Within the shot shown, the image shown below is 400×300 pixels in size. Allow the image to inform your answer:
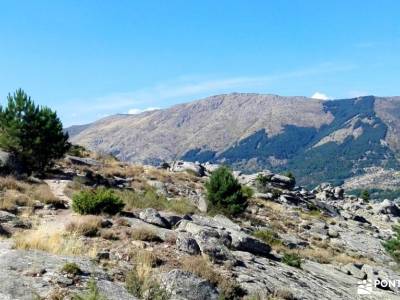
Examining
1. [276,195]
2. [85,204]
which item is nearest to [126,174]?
[276,195]

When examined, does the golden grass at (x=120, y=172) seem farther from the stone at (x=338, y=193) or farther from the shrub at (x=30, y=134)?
the stone at (x=338, y=193)

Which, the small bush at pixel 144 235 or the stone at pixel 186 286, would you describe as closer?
the stone at pixel 186 286

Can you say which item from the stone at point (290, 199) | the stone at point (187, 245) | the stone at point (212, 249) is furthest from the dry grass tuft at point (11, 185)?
the stone at point (290, 199)

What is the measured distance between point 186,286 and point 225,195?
2728 centimetres

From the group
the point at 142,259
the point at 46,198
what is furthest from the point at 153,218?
the point at 142,259

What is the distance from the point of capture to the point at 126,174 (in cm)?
4906

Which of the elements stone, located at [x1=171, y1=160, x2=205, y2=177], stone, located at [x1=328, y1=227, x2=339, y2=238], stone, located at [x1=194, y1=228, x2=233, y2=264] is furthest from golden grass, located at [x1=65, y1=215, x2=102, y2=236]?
stone, located at [x1=171, y1=160, x2=205, y2=177]

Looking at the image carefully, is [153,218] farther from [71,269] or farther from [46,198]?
[71,269]

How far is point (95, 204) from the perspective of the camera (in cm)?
2083

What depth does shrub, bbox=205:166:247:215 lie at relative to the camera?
1563 inches

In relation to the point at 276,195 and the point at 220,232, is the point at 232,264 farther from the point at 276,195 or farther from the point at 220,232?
the point at 276,195

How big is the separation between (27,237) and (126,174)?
3402 cm

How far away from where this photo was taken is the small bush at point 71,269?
12188 millimetres

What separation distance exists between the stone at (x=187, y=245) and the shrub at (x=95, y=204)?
5.28 meters
